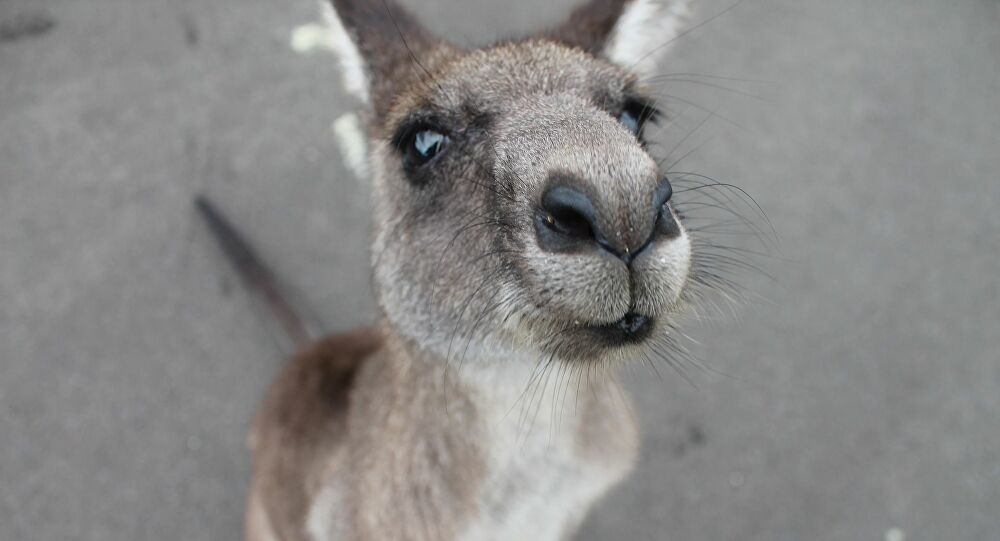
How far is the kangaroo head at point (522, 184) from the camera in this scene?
1.09m

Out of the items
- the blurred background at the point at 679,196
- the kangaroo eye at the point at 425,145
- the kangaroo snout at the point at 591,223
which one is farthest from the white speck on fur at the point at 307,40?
the kangaroo snout at the point at 591,223

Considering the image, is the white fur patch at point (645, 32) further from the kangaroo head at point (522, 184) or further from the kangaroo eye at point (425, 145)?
the kangaroo eye at point (425, 145)

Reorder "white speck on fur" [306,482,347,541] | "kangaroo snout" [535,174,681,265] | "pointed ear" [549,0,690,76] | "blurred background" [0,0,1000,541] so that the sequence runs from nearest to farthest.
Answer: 1. "kangaroo snout" [535,174,681,265]
2. "pointed ear" [549,0,690,76]
3. "white speck on fur" [306,482,347,541]
4. "blurred background" [0,0,1000,541]

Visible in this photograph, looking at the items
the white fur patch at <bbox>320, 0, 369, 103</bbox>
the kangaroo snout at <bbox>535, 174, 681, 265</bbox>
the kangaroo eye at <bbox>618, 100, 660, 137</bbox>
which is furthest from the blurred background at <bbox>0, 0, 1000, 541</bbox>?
the kangaroo snout at <bbox>535, 174, 681, 265</bbox>

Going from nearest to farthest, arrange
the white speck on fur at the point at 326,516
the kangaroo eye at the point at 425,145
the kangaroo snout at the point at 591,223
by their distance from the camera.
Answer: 1. the kangaroo snout at the point at 591,223
2. the kangaroo eye at the point at 425,145
3. the white speck on fur at the point at 326,516

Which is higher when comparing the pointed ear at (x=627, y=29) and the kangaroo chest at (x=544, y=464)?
the pointed ear at (x=627, y=29)

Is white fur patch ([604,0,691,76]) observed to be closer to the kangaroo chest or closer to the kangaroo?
the kangaroo

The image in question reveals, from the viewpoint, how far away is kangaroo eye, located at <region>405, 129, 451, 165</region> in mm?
1531

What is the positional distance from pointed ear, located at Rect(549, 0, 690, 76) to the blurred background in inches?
19.8

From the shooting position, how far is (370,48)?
1801 mm

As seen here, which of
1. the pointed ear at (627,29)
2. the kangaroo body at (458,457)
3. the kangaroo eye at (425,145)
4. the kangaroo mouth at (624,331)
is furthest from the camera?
the pointed ear at (627,29)

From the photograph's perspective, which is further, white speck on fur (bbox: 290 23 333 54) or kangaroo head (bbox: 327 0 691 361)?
white speck on fur (bbox: 290 23 333 54)

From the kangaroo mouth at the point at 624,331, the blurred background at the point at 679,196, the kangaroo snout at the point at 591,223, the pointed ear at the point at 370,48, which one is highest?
the pointed ear at the point at 370,48

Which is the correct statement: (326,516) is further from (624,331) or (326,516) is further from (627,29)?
(627,29)
